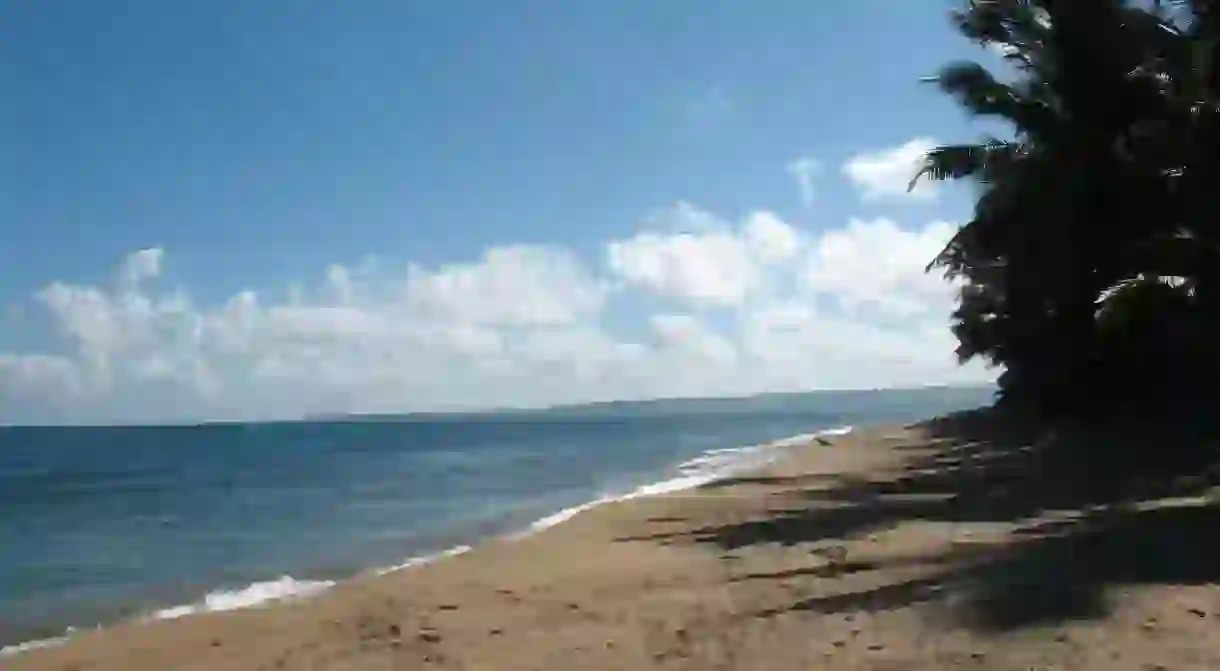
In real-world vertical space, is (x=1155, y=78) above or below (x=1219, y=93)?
above

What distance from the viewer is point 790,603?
8.84 meters

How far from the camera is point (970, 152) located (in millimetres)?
20391

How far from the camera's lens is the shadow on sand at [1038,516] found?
8.09 m

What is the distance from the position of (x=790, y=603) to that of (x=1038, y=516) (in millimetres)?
4978

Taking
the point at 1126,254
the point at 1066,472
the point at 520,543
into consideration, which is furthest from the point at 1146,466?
the point at 520,543

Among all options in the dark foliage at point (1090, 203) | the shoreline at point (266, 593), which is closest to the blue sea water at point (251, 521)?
the shoreline at point (266, 593)

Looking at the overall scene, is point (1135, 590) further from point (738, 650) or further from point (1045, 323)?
point (1045, 323)

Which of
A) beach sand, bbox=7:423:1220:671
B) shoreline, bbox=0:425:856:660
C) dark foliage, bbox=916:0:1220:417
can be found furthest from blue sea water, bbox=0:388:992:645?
dark foliage, bbox=916:0:1220:417

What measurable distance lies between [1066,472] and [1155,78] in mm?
7048

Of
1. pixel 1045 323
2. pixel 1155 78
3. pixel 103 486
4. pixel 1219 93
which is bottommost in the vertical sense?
pixel 103 486

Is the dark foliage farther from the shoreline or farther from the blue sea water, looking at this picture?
the blue sea water

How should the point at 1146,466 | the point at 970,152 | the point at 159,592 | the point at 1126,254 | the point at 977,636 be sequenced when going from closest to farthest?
1. the point at 977,636
2. the point at 159,592
3. the point at 1146,466
4. the point at 1126,254
5. the point at 970,152

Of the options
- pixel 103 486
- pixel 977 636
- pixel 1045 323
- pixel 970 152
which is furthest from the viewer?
pixel 103 486

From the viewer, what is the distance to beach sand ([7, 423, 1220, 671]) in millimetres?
6980
